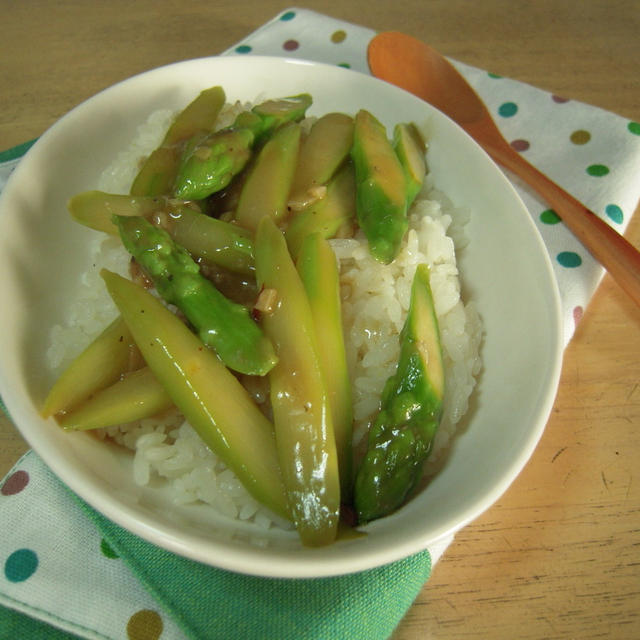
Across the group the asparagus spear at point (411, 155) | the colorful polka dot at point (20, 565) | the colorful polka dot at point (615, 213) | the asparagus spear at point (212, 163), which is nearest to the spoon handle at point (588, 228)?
the colorful polka dot at point (615, 213)

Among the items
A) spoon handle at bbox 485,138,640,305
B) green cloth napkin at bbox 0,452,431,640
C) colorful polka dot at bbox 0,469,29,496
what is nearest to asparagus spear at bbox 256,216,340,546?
green cloth napkin at bbox 0,452,431,640

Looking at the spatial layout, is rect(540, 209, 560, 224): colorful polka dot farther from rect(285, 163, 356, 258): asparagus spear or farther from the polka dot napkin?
rect(285, 163, 356, 258): asparagus spear

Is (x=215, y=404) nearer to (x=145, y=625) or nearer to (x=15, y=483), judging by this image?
(x=145, y=625)

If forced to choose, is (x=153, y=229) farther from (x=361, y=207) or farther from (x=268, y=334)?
(x=361, y=207)

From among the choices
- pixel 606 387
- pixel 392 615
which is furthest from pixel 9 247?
pixel 606 387

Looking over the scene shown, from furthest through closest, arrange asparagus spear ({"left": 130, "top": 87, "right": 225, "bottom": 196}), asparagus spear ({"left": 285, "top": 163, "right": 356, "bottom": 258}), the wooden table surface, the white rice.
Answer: asparagus spear ({"left": 130, "top": 87, "right": 225, "bottom": 196}) < asparagus spear ({"left": 285, "top": 163, "right": 356, "bottom": 258}) < the wooden table surface < the white rice
